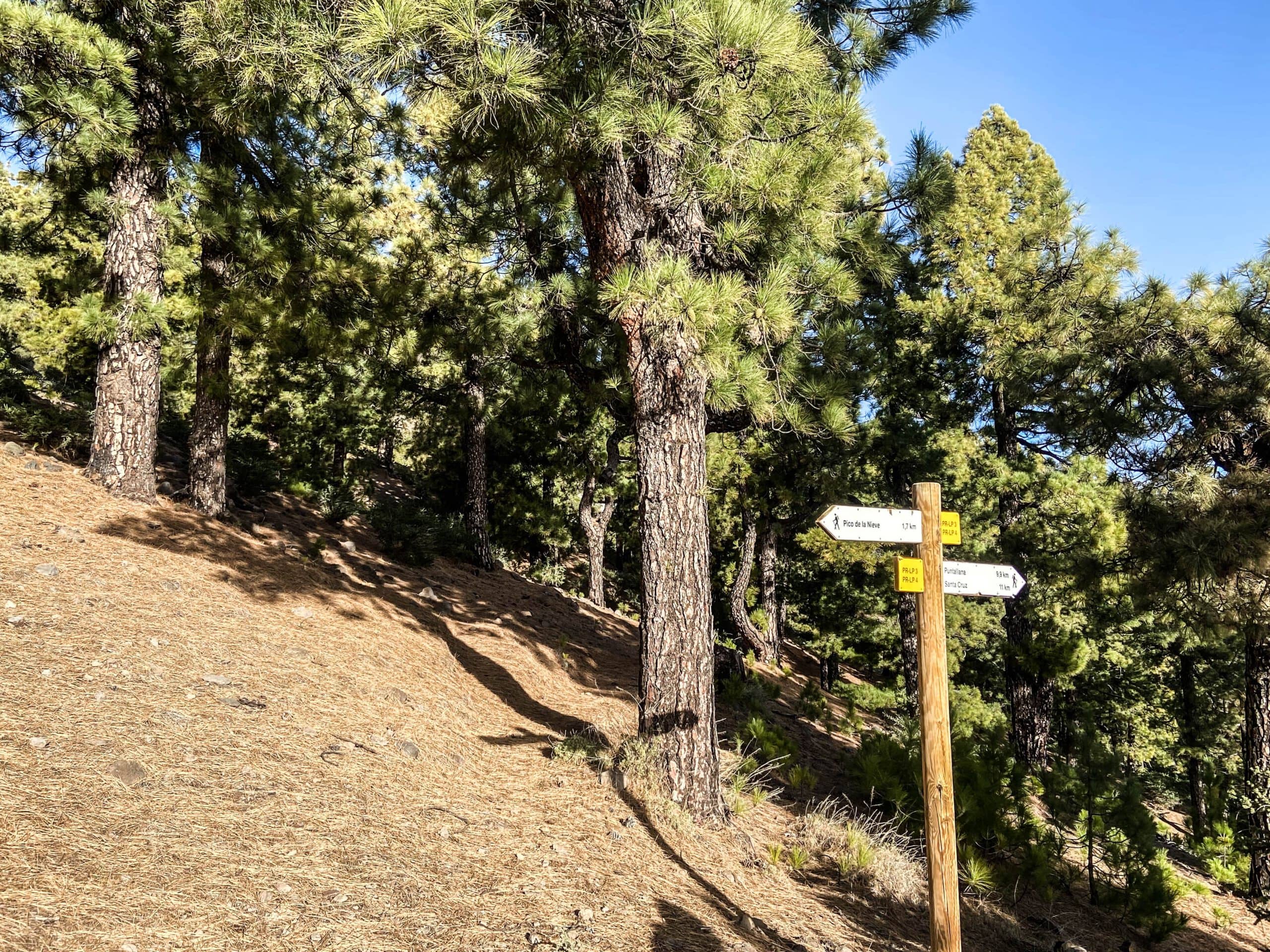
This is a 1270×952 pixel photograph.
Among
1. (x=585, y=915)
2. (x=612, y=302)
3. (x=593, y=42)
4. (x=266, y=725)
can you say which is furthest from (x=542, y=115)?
(x=585, y=915)

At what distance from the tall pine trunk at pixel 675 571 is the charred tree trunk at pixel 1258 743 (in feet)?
20.1

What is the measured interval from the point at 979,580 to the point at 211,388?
844cm

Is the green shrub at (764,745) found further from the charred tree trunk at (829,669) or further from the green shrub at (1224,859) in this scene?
the charred tree trunk at (829,669)

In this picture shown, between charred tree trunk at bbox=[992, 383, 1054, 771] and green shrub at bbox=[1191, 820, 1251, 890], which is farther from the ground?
charred tree trunk at bbox=[992, 383, 1054, 771]

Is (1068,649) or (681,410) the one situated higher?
(681,410)

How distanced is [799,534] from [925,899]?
33.8 ft

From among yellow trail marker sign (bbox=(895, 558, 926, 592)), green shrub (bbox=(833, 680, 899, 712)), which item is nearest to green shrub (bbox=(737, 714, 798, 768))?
yellow trail marker sign (bbox=(895, 558, 926, 592))

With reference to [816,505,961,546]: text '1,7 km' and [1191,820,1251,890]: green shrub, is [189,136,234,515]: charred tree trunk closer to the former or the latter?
[816,505,961,546]: text '1,7 km'

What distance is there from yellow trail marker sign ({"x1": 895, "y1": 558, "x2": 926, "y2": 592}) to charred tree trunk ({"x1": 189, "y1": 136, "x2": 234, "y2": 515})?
797 centimetres

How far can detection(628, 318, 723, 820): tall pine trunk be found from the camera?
5.16 meters

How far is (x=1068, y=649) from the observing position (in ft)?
37.9

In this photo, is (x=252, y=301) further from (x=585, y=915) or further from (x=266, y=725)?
(x=585, y=915)

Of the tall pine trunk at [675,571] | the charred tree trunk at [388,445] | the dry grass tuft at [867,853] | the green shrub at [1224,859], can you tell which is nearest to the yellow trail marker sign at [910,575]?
the tall pine trunk at [675,571]

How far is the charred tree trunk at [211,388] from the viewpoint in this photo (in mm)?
8484
